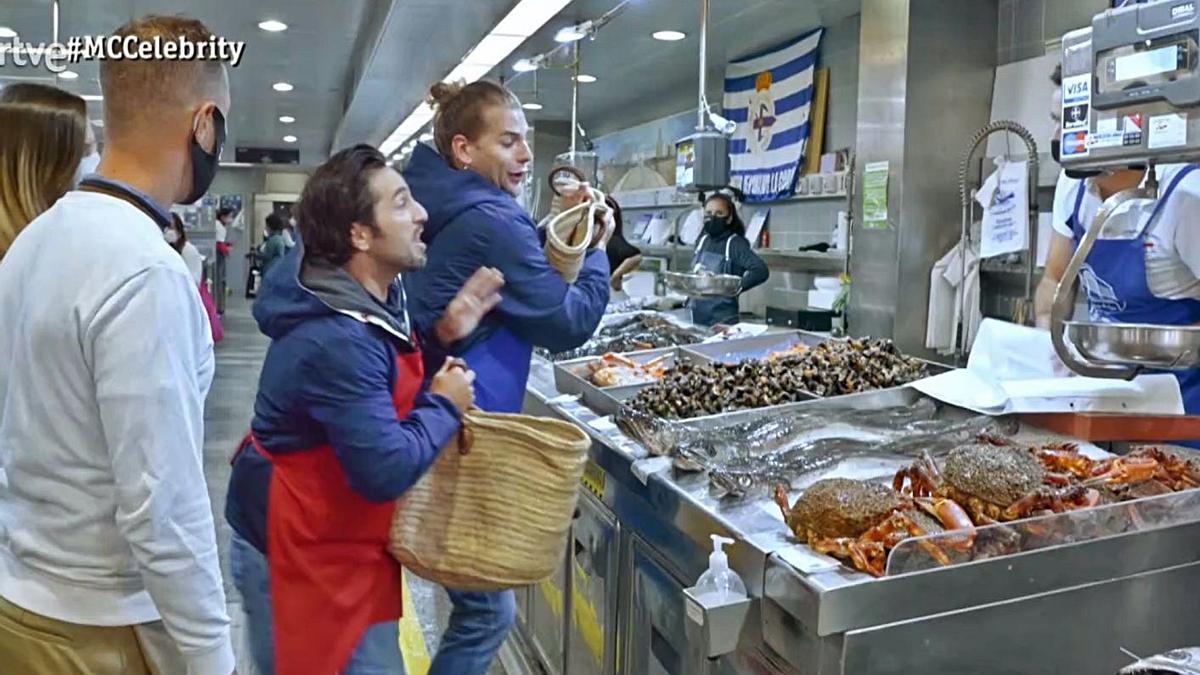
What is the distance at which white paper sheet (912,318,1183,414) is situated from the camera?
2332mm

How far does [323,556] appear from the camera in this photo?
6.31 feet

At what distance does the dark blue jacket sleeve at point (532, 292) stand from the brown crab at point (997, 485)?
903 mm

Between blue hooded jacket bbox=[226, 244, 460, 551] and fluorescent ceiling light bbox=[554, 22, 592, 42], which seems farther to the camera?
fluorescent ceiling light bbox=[554, 22, 592, 42]

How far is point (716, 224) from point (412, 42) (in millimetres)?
2357

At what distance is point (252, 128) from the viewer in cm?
1678

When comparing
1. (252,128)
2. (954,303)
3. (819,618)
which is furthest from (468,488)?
(252,128)

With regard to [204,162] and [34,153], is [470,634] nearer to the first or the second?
[204,162]

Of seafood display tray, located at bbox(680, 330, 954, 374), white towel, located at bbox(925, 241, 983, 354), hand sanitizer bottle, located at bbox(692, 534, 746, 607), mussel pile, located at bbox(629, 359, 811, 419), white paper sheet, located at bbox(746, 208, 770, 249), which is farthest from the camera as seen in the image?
white paper sheet, located at bbox(746, 208, 770, 249)

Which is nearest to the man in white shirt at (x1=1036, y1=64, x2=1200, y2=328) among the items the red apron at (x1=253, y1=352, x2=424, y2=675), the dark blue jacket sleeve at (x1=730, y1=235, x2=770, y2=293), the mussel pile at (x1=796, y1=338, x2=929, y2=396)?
the mussel pile at (x1=796, y1=338, x2=929, y2=396)

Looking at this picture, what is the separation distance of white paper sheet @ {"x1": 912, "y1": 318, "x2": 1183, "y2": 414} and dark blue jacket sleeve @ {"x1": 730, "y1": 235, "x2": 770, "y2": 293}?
2.85 metres

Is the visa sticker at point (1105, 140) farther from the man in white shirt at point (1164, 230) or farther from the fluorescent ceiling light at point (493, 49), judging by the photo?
the fluorescent ceiling light at point (493, 49)

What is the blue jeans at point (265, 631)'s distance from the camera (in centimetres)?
200

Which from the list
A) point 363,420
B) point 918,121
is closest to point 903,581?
point 363,420

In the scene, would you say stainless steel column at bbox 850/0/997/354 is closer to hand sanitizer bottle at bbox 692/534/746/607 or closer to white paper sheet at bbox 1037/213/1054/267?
white paper sheet at bbox 1037/213/1054/267
